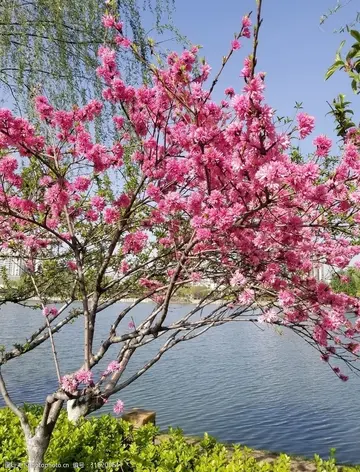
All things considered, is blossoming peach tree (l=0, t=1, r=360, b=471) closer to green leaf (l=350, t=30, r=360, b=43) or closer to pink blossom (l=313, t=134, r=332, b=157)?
pink blossom (l=313, t=134, r=332, b=157)

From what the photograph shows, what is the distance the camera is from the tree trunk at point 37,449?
3.88 meters

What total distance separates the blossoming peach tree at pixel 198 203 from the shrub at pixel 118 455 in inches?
12.1

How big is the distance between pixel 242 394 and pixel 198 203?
11.7 meters

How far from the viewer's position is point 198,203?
3.57 metres

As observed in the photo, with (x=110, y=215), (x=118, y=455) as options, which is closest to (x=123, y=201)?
(x=110, y=215)

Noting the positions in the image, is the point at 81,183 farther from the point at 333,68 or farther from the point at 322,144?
the point at 333,68

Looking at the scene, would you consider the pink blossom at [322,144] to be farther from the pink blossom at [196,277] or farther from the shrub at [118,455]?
the shrub at [118,455]

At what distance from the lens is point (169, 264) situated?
533 centimetres

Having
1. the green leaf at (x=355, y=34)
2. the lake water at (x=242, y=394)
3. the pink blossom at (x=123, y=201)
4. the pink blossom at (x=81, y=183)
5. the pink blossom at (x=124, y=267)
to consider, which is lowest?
the lake water at (x=242, y=394)

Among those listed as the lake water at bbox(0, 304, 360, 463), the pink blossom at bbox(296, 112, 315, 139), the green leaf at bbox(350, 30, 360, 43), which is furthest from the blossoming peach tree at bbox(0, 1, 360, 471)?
the lake water at bbox(0, 304, 360, 463)

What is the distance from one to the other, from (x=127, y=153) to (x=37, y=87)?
3.79 ft

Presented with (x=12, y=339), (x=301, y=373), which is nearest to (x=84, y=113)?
(x=301, y=373)

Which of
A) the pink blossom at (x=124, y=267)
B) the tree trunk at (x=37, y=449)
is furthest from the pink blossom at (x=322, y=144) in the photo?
the tree trunk at (x=37, y=449)

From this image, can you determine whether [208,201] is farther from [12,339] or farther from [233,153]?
[12,339]
